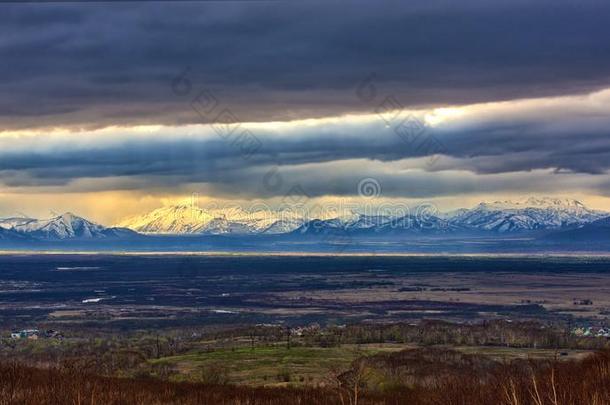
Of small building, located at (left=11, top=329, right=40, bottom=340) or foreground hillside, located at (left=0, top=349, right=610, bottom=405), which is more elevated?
foreground hillside, located at (left=0, top=349, right=610, bottom=405)

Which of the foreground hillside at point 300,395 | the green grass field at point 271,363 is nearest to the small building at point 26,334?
the green grass field at point 271,363

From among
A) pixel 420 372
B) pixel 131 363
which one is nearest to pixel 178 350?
pixel 131 363

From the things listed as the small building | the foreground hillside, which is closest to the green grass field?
the foreground hillside

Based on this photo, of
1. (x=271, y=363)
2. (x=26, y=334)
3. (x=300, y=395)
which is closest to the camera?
(x=300, y=395)

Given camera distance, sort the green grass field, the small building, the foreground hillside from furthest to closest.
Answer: the small building
the green grass field
the foreground hillside

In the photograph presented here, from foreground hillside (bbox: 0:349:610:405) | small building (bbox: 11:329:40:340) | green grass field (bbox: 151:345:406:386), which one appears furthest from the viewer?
small building (bbox: 11:329:40:340)

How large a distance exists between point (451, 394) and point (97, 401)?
9777 mm

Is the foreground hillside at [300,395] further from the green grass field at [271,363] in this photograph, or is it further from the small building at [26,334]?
the small building at [26,334]

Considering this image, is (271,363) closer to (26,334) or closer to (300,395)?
(300,395)

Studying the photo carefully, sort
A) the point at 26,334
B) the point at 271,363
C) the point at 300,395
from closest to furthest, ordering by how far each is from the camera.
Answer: the point at 300,395 → the point at 271,363 → the point at 26,334

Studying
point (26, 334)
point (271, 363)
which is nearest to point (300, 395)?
point (271, 363)

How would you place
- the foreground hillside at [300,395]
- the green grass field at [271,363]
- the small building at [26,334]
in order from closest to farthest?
the foreground hillside at [300,395], the green grass field at [271,363], the small building at [26,334]

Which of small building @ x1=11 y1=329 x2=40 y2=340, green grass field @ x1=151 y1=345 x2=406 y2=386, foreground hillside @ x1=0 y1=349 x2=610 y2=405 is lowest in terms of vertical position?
small building @ x1=11 y1=329 x2=40 y2=340

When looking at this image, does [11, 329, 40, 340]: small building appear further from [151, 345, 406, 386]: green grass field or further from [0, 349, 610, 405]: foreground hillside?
[0, 349, 610, 405]: foreground hillside
